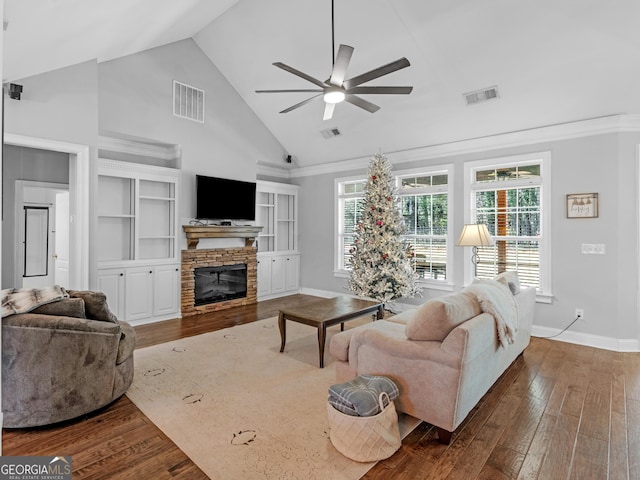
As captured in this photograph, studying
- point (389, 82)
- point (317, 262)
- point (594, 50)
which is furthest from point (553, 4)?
point (317, 262)

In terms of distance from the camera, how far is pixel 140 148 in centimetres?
603

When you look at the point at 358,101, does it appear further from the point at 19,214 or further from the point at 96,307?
the point at 19,214

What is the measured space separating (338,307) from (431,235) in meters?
2.59

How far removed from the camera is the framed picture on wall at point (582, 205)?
466 cm

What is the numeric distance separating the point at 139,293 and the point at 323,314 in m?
3.09

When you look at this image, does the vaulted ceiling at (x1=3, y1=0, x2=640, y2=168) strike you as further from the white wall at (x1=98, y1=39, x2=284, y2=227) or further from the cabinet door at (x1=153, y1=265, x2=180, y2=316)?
the cabinet door at (x1=153, y1=265, x2=180, y2=316)

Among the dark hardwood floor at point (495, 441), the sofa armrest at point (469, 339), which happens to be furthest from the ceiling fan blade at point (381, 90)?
the dark hardwood floor at point (495, 441)

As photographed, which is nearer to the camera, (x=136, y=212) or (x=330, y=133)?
(x=136, y=212)

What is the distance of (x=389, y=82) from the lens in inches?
209

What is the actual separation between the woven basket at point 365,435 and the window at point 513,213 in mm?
3703

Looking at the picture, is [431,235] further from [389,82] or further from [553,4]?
[553,4]

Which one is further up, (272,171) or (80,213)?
(272,171)

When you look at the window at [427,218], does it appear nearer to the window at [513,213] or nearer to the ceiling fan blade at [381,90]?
the window at [513,213]

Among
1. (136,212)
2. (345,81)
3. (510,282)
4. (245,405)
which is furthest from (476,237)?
(136,212)
